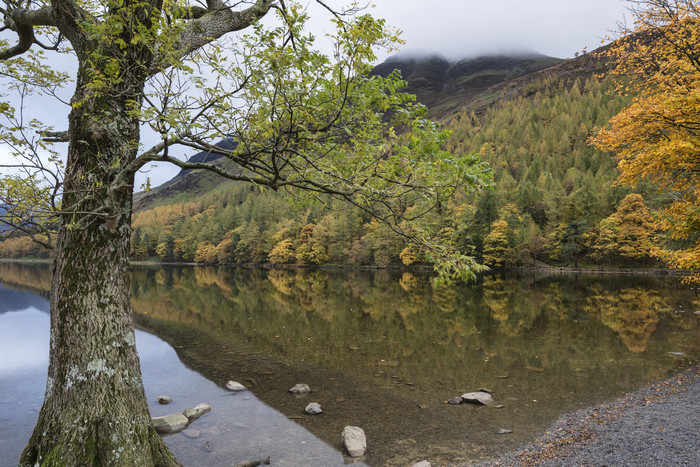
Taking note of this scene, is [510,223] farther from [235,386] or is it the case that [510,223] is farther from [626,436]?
[626,436]

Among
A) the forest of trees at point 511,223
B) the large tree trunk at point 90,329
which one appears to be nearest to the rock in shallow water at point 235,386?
the large tree trunk at point 90,329

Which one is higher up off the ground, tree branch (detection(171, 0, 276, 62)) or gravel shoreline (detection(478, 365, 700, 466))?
tree branch (detection(171, 0, 276, 62))

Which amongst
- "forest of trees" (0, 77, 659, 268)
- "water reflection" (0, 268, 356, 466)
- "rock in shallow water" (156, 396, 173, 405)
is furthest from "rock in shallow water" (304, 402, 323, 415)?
"forest of trees" (0, 77, 659, 268)

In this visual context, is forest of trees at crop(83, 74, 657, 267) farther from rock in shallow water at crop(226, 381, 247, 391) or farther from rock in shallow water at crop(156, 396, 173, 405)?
rock in shallow water at crop(156, 396, 173, 405)

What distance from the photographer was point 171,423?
11039 millimetres

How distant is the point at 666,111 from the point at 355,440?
12784 millimetres

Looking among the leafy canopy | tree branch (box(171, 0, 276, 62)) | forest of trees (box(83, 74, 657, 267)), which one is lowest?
forest of trees (box(83, 74, 657, 267))

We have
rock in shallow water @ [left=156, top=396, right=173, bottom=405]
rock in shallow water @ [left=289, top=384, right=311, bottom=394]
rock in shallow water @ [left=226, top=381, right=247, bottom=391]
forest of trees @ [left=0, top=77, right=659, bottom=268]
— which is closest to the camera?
rock in shallow water @ [left=156, top=396, right=173, bottom=405]

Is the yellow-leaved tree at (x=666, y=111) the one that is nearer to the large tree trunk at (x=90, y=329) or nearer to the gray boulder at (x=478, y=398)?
the gray boulder at (x=478, y=398)

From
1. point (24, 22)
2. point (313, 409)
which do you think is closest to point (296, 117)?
point (24, 22)

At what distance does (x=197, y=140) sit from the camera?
5219 mm

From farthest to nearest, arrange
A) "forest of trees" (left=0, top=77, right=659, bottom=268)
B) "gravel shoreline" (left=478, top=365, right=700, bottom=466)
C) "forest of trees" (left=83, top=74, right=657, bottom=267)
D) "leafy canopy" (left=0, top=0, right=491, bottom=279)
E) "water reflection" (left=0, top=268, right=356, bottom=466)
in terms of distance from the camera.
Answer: "forest of trees" (left=83, top=74, right=657, bottom=267)
"forest of trees" (left=0, top=77, right=659, bottom=268)
"water reflection" (left=0, top=268, right=356, bottom=466)
"gravel shoreline" (left=478, top=365, right=700, bottom=466)
"leafy canopy" (left=0, top=0, right=491, bottom=279)

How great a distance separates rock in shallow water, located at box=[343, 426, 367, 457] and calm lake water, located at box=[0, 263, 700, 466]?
0.78 feet

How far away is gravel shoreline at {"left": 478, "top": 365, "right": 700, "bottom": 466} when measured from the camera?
756cm
